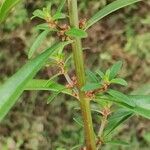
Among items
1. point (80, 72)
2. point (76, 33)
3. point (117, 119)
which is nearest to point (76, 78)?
point (80, 72)

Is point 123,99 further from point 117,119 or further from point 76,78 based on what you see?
point 117,119

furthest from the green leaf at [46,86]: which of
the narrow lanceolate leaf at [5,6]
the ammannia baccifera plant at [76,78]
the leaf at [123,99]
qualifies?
the narrow lanceolate leaf at [5,6]

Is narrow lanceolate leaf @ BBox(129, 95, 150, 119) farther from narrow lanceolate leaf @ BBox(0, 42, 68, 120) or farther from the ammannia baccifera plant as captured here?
narrow lanceolate leaf @ BBox(0, 42, 68, 120)

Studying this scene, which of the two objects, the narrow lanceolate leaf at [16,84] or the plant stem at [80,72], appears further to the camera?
the plant stem at [80,72]

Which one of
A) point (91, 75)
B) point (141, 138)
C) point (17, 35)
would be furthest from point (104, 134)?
point (17, 35)

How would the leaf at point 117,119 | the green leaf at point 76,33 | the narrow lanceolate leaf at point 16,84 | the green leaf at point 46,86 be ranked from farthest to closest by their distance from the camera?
the leaf at point 117,119 → the green leaf at point 46,86 → the green leaf at point 76,33 → the narrow lanceolate leaf at point 16,84

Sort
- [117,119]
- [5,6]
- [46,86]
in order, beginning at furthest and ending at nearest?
[117,119] < [46,86] < [5,6]

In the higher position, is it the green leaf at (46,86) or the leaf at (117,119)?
the green leaf at (46,86)

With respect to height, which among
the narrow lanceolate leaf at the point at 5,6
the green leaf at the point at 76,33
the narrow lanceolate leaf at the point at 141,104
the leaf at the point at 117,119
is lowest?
the leaf at the point at 117,119

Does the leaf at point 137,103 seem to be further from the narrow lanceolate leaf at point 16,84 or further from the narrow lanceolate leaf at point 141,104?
the narrow lanceolate leaf at point 16,84
